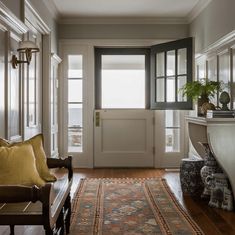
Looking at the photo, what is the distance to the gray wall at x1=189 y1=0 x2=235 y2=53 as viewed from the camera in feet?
14.7

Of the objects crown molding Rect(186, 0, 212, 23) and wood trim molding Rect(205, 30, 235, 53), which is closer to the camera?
wood trim molding Rect(205, 30, 235, 53)

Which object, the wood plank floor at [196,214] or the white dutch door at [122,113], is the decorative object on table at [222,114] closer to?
the wood plank floor at [196,214]

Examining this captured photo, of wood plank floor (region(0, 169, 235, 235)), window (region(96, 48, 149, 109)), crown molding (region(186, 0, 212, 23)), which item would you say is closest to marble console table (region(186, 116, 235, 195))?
wood plank floor (region(0, 169, 235, 235))

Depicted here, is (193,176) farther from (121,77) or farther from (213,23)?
(121,77)

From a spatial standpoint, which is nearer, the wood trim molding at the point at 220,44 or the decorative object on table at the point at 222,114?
the decorative object on table at the point at 222,114

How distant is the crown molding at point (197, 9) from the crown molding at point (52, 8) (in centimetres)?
207

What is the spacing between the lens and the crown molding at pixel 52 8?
212 inches

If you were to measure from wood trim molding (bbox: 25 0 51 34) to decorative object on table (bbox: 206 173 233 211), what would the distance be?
102 inches

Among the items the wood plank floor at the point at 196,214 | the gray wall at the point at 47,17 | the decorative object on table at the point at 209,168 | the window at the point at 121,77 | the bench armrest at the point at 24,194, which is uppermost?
the gray wall at the point at 47,17

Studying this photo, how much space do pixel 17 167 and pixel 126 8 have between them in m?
4.05

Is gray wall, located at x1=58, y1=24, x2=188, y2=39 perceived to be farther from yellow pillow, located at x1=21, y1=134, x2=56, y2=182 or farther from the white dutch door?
yellow pillow, located at x1=21, y1=134, x2=56, y2=182

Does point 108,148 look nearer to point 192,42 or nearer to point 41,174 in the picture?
point 192,42

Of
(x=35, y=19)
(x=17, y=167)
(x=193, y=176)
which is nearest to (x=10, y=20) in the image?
(x=35, y=19)

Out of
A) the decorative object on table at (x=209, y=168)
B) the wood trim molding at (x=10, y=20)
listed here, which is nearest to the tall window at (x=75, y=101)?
the wood trim molding at (x=10, y=20)
